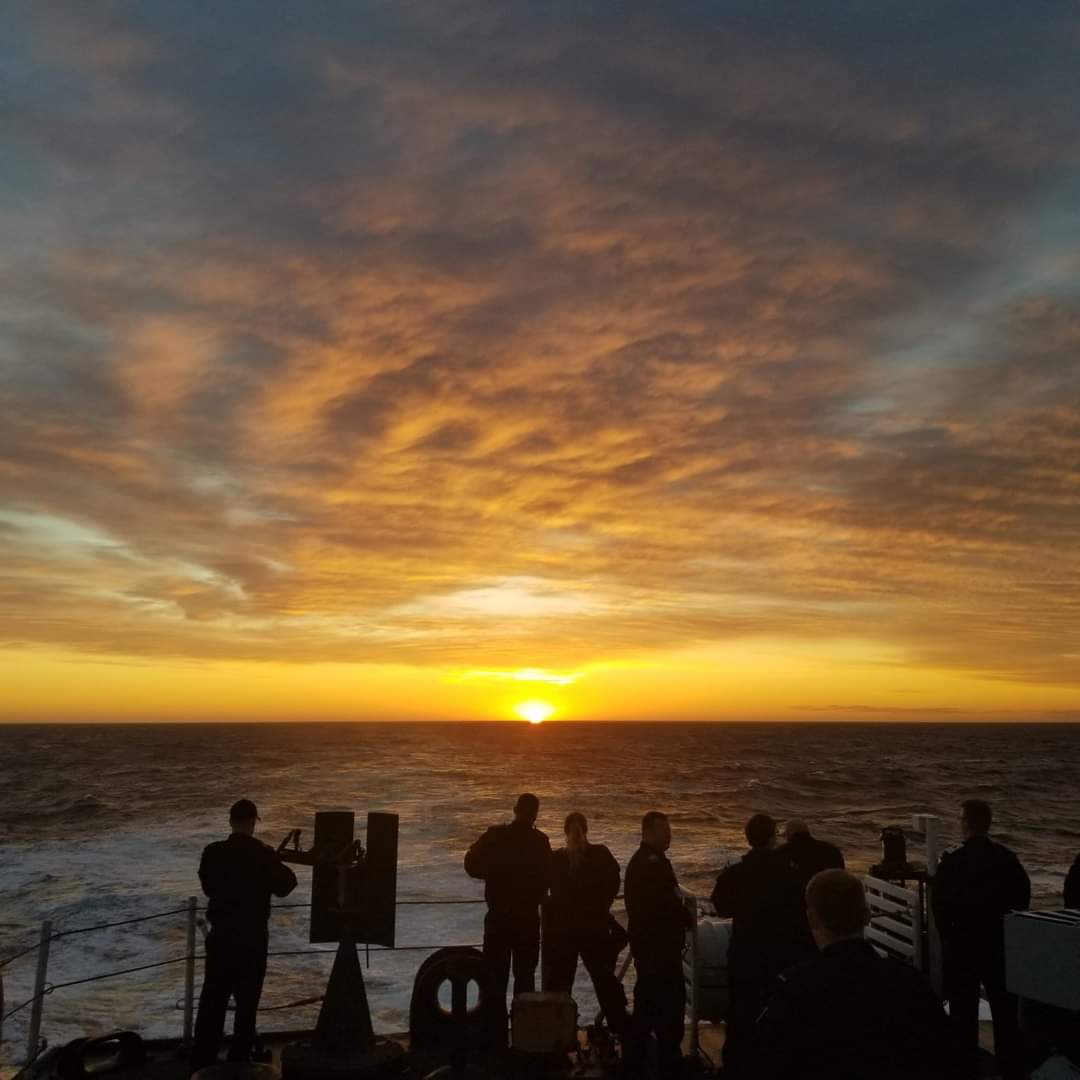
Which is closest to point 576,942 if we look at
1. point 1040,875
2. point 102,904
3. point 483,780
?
point 102,904

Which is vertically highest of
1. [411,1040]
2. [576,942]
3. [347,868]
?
[347,868]

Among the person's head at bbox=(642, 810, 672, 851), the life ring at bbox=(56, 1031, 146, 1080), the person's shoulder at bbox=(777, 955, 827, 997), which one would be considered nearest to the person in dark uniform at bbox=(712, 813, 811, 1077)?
the person's head at bbox=(642, 810, 672, 851)

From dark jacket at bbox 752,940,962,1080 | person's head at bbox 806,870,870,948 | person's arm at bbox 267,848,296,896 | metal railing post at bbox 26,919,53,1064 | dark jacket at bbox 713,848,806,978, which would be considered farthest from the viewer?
metal railing post at bbox 26,919,53,1064

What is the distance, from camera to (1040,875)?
32250 millimetres

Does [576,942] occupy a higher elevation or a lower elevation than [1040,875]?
higher

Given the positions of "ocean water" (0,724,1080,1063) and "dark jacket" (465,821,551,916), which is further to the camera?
"ocean water" (0,724,1080,1063)

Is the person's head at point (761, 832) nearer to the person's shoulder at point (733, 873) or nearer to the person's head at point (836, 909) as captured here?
the person's shoulder at point (733, 873)

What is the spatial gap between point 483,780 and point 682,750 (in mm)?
67987

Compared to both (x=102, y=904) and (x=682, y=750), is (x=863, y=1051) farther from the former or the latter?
(x=682, y=750)

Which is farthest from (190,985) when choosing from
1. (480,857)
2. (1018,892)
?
(1018,892)

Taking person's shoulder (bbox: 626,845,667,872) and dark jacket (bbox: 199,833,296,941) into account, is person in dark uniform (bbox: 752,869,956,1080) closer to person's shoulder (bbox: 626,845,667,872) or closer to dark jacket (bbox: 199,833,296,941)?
person's shoulder (bbox: 626,845,667,872)

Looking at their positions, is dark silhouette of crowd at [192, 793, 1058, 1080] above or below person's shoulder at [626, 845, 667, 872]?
below

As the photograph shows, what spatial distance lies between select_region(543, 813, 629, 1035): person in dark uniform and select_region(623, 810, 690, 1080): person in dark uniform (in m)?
0.64

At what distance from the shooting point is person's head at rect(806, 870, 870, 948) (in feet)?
9.69
